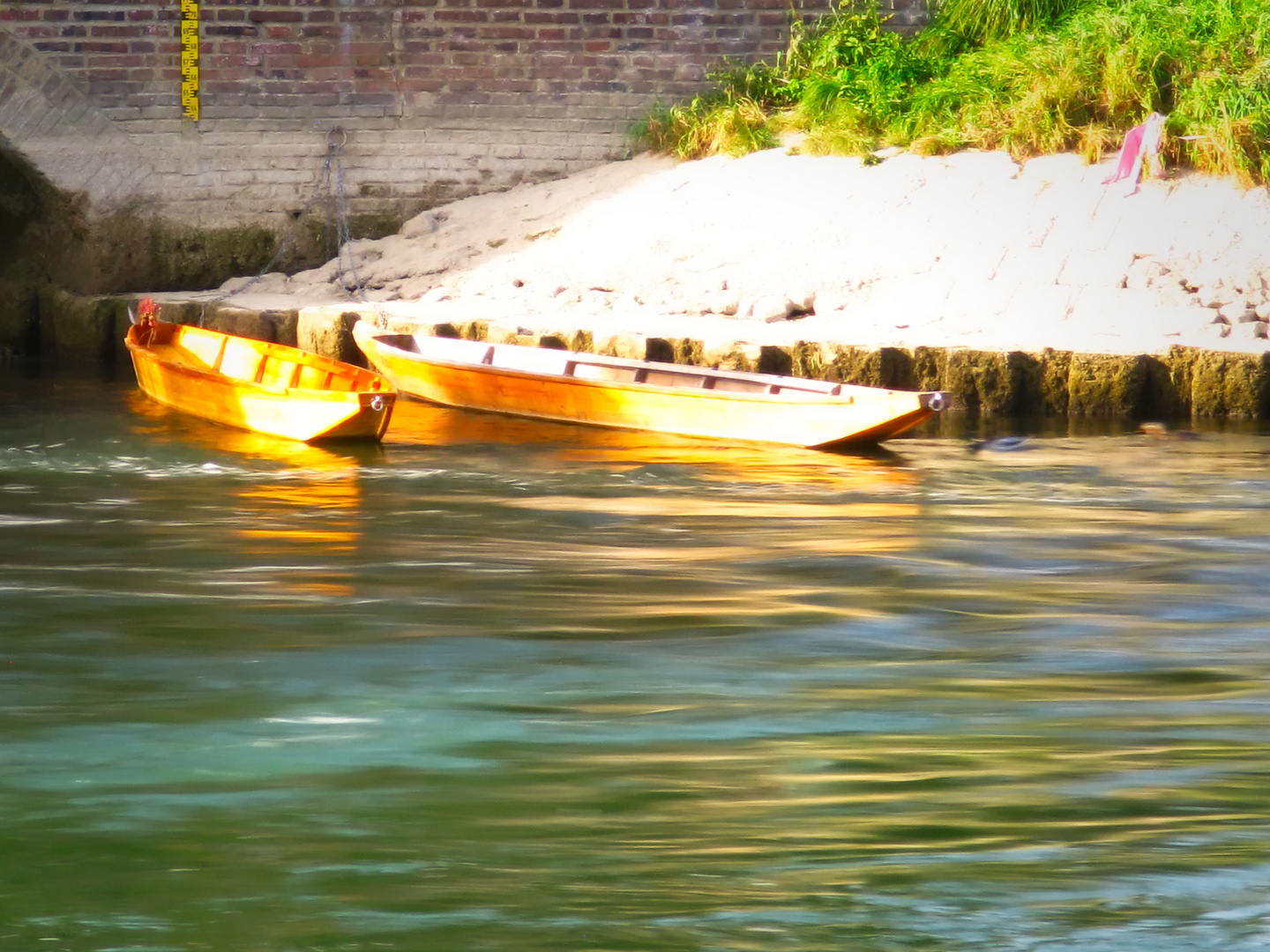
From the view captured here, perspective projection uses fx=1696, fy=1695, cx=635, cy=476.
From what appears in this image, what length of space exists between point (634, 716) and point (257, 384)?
6323mm

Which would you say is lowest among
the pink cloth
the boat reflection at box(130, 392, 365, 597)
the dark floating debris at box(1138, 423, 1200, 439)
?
the boat reflection at box(130, 392, 365, 597)

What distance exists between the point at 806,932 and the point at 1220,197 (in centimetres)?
1046

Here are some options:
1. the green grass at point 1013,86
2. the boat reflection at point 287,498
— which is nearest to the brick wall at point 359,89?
the green grass at point 1013,86

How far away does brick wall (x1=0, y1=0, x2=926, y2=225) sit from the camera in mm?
15398

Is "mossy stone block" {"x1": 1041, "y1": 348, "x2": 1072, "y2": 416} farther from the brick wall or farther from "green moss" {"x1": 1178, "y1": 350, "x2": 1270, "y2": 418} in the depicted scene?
the brick wall

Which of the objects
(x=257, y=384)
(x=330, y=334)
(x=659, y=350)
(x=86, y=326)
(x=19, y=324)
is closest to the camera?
(x=257, y=384)

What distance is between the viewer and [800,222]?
13680 mm

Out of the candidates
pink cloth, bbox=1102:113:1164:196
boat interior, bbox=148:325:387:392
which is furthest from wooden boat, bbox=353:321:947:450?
pink cloth, bbox=1102:113:1164:196

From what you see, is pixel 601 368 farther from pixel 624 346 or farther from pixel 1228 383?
pixel 1228 383

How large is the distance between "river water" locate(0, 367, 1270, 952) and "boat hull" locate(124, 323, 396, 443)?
4.27 ft

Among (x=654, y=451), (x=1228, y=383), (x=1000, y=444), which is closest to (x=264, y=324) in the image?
(x=654, y=451)

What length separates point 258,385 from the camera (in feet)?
34.8

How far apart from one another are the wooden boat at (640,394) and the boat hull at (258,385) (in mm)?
882

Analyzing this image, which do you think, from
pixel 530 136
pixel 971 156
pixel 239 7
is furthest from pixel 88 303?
pixel 971 156
